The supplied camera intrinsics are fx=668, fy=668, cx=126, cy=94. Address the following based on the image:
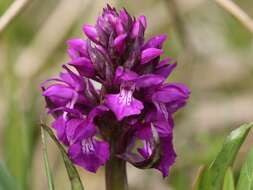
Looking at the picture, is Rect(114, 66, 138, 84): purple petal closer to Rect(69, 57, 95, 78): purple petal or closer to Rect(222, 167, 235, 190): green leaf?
Rect(69, 57, 95, 78): purple petal

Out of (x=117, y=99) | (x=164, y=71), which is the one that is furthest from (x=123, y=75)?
(x=164, y=71)

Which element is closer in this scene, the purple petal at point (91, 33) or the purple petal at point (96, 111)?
the purple petal at point (96, 111)

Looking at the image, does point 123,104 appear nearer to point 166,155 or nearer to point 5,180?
point 166,155

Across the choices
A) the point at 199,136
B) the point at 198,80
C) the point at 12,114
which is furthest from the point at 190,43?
the point at 12,114

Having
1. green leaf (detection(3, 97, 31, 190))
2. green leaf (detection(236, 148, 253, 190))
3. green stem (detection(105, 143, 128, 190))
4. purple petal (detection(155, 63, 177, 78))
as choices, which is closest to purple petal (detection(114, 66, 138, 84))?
purple petal (detection(155, 63, 177, 78))

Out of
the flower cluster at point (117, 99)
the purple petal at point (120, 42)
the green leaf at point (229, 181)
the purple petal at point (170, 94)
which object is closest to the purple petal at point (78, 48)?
the flower cluster at point (117, 99)

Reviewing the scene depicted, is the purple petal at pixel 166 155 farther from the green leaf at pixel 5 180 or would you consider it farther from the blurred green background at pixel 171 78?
the blurred green background at pixel 171 78
